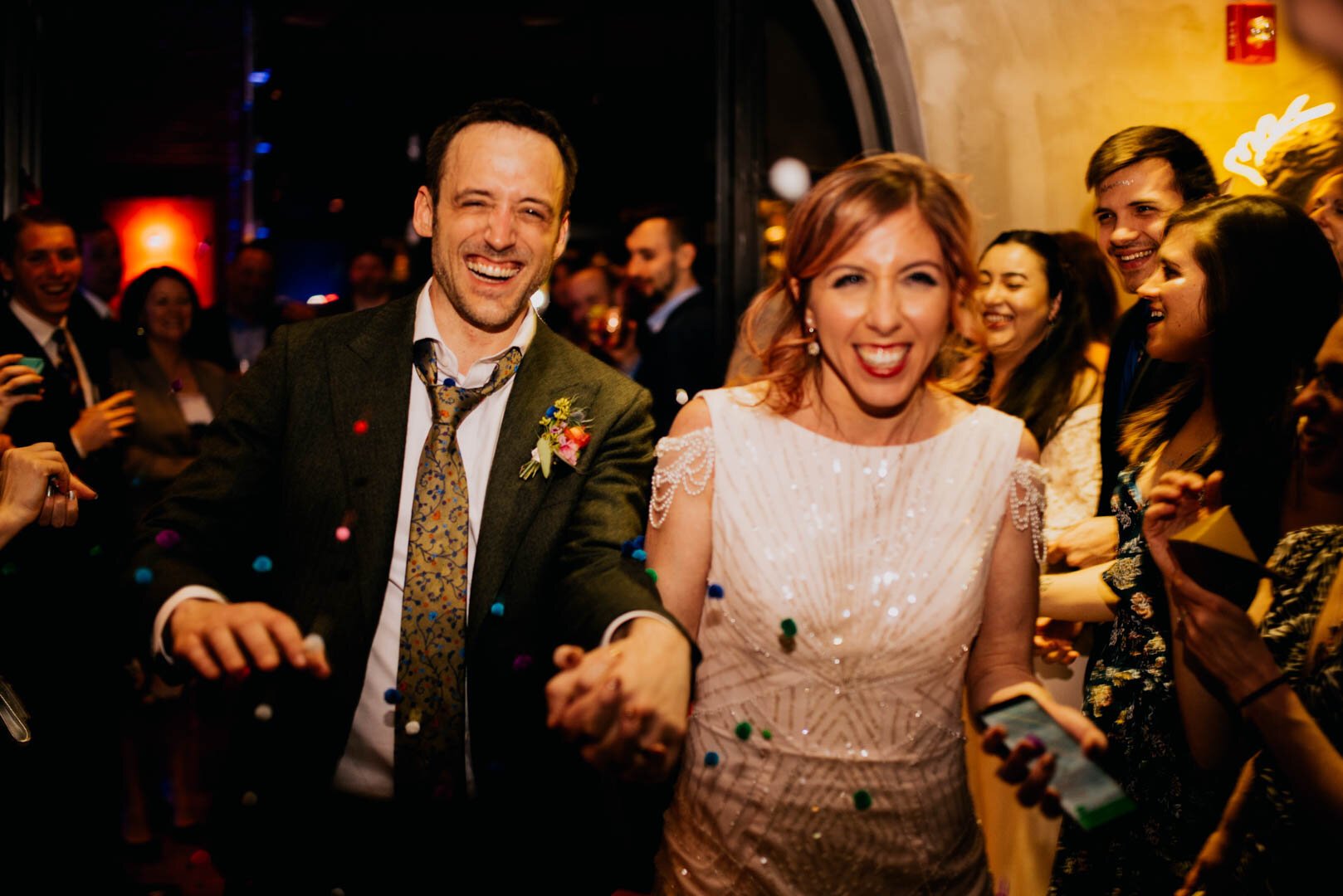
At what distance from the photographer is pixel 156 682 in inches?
164

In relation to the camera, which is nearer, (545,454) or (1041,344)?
(545,454)

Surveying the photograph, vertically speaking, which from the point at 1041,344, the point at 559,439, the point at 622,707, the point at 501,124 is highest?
the point at 501,124

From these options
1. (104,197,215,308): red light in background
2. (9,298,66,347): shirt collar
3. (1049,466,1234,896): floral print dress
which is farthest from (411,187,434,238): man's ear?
(104,197,215,308): red light in background

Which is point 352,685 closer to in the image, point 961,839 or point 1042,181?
point 961,839

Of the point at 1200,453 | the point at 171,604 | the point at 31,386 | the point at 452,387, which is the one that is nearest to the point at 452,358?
the point at 452,387

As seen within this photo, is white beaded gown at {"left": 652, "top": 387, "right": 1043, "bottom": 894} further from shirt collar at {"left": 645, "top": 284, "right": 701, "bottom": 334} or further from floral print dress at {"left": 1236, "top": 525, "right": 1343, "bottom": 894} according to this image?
shirt collar at {"left": 645, "top": 284, "right": 701, "bottom": 334}

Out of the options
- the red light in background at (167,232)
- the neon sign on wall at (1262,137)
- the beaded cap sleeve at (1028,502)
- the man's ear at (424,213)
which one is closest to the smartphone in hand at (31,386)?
the man's ear at (424,213)

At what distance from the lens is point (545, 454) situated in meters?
1.90

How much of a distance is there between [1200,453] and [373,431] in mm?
1597

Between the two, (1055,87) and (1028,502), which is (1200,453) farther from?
(1055,87)

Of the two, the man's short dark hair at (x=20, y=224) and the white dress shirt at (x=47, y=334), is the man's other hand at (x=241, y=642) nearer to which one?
the white dress shirt at (x=47, y=334)

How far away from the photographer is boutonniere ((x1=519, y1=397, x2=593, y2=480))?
1906 mm

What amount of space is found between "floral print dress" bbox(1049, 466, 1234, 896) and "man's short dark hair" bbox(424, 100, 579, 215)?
1.35 m

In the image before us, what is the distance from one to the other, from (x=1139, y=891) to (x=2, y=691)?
7.37 feet
